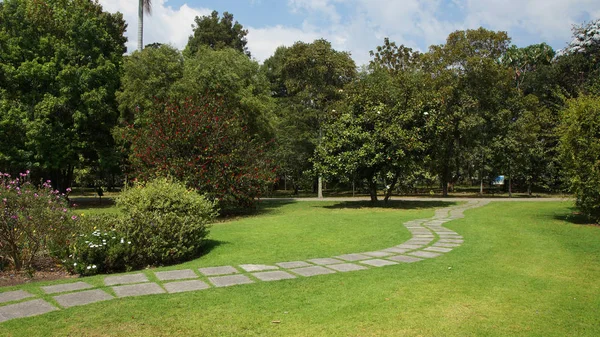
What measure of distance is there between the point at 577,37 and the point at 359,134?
750 inches

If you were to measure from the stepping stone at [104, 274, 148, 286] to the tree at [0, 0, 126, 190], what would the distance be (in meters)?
15.9

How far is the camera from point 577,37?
2591cm

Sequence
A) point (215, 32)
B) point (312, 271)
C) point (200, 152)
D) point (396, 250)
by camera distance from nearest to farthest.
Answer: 1. point (312, 271)
2. point (396, 250)
3. point (200, 152)
4. point (215, 32)

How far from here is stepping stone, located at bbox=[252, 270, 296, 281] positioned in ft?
18.5

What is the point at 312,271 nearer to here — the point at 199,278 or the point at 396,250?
the point at 199,278

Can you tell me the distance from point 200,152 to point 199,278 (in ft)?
31.2

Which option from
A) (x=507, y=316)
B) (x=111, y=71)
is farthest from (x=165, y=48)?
(x=507, y=316)

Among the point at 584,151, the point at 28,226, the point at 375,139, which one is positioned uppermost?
A: the point at 375,139

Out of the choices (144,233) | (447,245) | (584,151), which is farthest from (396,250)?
(584,151)

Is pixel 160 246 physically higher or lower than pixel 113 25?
lower

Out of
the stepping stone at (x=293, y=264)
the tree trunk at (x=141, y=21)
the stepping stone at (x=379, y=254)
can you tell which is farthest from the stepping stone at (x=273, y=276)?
the tree trunk at (x=141, y=21)

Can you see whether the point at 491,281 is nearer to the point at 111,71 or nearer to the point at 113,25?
the point at 111,71

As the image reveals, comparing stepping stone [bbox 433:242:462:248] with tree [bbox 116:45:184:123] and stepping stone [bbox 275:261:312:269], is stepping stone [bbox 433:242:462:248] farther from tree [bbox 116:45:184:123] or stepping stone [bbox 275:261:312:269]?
tree [bbox 116:45:184:123]

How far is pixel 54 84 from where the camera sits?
19.8 meters
